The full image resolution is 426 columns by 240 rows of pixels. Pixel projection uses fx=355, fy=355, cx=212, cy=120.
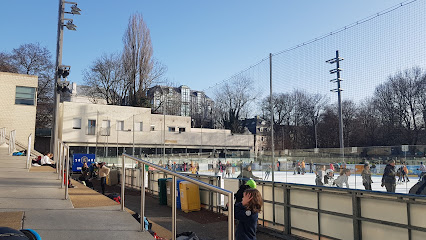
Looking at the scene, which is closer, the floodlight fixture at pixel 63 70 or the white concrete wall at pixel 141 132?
the floodlight fixture at pixel 63 70

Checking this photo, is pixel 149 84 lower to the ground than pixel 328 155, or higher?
higher

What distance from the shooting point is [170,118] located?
41750mm

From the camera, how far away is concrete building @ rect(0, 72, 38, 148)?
105ft

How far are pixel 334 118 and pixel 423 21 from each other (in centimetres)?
416

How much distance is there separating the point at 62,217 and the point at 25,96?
3235cm

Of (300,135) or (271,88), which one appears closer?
(271,88)

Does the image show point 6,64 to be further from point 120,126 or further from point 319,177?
point 319,177

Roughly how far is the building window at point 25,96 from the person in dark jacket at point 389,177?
3172cm

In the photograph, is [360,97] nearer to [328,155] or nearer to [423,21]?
[423,21]

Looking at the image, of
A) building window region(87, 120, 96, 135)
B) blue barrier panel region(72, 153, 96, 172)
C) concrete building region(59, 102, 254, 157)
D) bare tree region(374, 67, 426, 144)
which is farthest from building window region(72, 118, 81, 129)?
bare tree region(374, 67, 426, 144)

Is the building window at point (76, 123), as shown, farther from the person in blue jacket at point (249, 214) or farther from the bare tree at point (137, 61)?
the person in blue jacket at point (249, 214)

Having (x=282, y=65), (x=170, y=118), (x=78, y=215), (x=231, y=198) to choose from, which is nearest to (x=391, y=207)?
(x=282, y=65)

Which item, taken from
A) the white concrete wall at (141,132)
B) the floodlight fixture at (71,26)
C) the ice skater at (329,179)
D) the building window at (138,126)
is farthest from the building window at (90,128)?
the ice skater at (329,179)

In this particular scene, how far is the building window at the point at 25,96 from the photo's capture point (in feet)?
108
